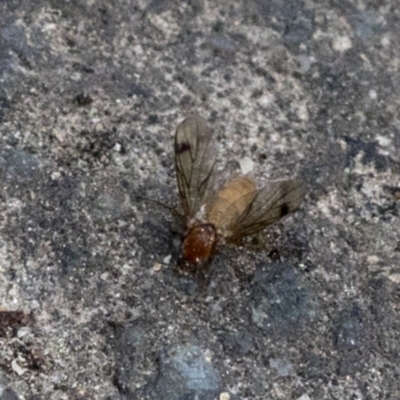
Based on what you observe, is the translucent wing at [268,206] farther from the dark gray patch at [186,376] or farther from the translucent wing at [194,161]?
the dark gray patch at [186,376]

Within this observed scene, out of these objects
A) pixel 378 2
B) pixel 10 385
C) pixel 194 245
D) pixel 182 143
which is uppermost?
pixel 378 2

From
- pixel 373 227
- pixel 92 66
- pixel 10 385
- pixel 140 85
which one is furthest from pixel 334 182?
pixel 10 385

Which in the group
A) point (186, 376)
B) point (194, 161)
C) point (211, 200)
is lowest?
point (186, 376)

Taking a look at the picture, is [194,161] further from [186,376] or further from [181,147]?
[186,376]

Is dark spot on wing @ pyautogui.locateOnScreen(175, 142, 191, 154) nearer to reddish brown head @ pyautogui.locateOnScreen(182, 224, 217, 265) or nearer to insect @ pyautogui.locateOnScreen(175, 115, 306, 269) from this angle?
insect @ pyautogui.locateOnScreen(175, 115, 306, 269)

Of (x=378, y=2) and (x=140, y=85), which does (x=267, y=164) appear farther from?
(x=378, y=2)

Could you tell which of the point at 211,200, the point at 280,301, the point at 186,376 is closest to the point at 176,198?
the point at 211,200

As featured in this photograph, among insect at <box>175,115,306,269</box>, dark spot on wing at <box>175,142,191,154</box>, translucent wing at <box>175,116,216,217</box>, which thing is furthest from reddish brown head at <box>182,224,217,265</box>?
dark spot on wing at <box>175,142,191,154</box>
